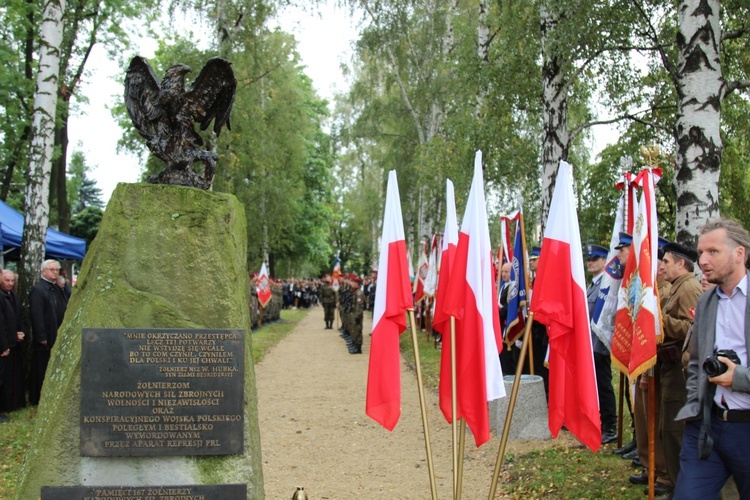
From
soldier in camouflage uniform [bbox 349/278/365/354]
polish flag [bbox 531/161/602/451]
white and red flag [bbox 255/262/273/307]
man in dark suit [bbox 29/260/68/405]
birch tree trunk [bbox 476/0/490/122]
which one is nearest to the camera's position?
polish flag [bbox 531/161/602/451]

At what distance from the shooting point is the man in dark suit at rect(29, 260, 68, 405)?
908cm

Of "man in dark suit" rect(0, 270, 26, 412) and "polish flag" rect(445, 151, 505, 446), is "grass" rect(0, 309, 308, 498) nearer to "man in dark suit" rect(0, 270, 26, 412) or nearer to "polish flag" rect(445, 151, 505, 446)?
"man in dark suit" rect(0, 270, 26, 412)

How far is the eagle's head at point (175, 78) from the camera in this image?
15.8ft

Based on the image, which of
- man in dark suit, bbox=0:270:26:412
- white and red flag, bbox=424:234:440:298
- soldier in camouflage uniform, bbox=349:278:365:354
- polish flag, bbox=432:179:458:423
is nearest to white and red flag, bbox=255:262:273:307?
soldier in camouflage uniform, bbox=349:278:365:354

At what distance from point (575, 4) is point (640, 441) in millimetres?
6449

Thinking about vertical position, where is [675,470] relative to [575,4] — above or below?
below

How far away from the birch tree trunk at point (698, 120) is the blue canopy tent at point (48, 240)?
10870 mm

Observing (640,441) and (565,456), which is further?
(565,456)

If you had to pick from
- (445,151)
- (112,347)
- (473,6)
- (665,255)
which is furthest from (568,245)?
(473,6)

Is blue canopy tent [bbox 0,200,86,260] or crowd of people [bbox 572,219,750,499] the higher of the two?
blue canopy tent [bbox 0,200,86,260]

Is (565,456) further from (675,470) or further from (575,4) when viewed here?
(575,4)

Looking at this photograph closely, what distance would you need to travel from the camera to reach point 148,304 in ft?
14.3

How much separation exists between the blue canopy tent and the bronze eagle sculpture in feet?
29.5

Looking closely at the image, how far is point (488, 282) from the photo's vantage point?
15.3ft
